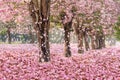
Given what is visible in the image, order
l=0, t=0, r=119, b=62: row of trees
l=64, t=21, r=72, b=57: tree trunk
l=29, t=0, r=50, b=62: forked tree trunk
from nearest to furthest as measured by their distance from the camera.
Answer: l=29, t=0, r=50, b=62: forked tree trunk < l=0, t=0, r=119, b=62: row of trees < l=64, t=21, r=72, b=57: tree trunk

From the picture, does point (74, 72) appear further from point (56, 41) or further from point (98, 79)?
point (56, 41)

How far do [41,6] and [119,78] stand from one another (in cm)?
899

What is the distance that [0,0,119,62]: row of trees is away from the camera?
76.4ft

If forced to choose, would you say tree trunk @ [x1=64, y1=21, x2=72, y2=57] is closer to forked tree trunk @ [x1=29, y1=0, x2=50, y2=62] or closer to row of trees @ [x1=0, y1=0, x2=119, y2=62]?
row of trees @ [x1=0, y1=0, x2=119, y2=62]

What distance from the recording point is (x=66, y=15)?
3131 cm

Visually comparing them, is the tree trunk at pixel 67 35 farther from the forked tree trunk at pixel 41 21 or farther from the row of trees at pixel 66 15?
the forked tree trunk at pixel 41 21

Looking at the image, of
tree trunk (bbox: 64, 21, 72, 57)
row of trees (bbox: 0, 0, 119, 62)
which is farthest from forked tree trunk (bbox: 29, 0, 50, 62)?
tree trunk (bbox: 64, 21, 72, 57)

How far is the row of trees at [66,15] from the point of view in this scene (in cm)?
2328

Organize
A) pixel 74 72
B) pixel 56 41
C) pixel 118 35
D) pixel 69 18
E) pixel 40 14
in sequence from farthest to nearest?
pixel 56 41, pixel 118 35, pixel 69 18, pixel 40 14, pixel 74 72

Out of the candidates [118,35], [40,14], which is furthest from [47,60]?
[118,35]

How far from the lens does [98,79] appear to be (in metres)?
16.9

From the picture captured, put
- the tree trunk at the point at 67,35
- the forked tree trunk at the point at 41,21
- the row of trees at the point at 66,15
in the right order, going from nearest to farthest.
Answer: the forked tree trunk at the point at 41,21
the row of trees at the point at 66,15
the tree trunk at the point at 67,35

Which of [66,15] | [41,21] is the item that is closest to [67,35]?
[66,15]

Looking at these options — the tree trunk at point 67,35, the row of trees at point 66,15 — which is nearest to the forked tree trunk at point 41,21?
the row of trees at point 66,15
